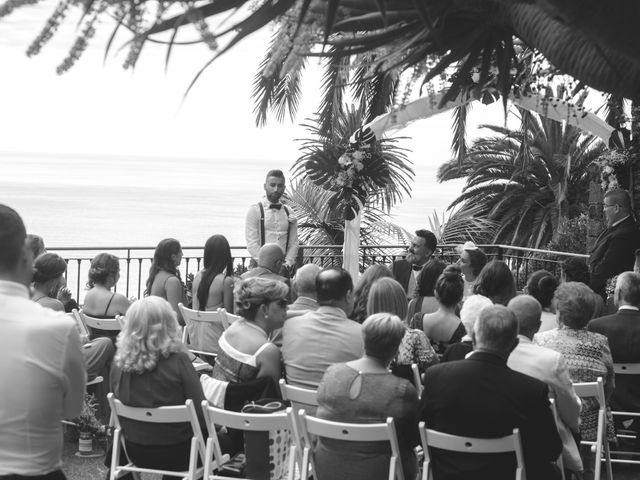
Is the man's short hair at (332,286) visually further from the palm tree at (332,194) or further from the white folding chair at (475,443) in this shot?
the palm tree at (332,194)

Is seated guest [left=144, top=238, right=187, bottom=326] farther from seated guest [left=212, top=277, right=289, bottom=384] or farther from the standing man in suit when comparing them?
seated guest [left=212, top=277, right=289, bottom=384]

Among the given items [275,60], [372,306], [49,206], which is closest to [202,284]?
[372,306]

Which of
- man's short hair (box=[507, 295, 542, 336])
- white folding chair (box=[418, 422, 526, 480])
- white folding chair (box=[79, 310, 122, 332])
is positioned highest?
man's short hair (box=[507, 295, 542, 336])

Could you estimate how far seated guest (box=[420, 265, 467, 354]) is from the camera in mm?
5516

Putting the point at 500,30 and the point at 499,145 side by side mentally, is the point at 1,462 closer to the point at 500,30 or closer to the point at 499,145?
the point at 500,30

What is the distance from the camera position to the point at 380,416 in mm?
3982

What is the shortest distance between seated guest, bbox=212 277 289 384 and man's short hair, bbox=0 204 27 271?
2157 mm

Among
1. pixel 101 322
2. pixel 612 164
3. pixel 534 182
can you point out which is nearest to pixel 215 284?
pixel 101 322

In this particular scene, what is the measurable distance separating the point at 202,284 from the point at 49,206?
244 feet

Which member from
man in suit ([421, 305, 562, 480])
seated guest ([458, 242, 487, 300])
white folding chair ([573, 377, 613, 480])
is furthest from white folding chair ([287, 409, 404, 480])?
seated guest ([458, 242, 487, 300])

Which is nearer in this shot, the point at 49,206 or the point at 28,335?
the point at 28,335

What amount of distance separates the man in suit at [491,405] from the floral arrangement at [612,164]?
17.7 ft

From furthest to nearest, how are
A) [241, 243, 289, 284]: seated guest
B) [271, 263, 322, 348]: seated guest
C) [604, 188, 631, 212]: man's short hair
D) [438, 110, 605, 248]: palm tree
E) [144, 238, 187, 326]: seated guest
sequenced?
1. [438, 110, 605, 248]: palm tree
2. [604, 188, 631, 212]: man's short hair
3. [144, 238, 187, 326]: seated guest
4. [241, 243, 289, 284]: seated guest
5. [271, 263, 322, 348]: seated guest

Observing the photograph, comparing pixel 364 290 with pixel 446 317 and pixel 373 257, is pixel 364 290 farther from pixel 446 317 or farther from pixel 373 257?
pixel 373 257
